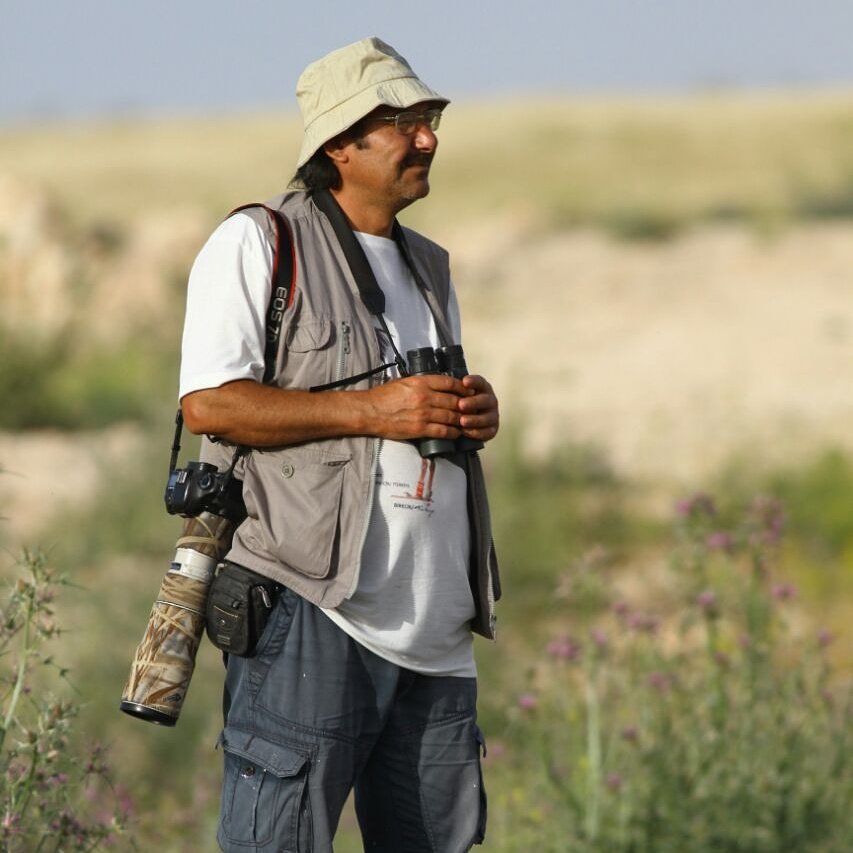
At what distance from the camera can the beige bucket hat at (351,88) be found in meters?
3.10

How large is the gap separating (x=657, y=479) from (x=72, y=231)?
29.2ft

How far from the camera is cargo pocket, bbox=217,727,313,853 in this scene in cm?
289

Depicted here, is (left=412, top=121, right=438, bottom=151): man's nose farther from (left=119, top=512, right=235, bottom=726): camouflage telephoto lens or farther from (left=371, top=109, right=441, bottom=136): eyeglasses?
(left=119, top=512, right=235, bottom=726): camouflage telephoto lens

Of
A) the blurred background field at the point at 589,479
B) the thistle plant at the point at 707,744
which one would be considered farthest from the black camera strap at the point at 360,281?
the thistle plant at the point at 707,744

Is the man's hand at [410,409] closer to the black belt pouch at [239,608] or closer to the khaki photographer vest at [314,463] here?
the khaki photographer vest at [314,463]

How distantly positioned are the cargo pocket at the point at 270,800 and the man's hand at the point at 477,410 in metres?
0.67

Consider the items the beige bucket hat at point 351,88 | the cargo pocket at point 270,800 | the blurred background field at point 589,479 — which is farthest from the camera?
the blurred background field at point 589,479

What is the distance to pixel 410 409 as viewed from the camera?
9.64 ft

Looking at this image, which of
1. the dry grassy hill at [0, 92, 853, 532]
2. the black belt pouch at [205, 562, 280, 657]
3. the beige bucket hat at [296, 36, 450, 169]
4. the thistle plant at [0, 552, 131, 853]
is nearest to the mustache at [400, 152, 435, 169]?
the beige bucket hat at [296, 36, 450, 169]

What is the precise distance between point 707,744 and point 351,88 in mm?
2051

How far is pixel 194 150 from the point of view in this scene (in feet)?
151

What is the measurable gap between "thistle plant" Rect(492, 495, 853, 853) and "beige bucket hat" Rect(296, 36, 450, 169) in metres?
1.42

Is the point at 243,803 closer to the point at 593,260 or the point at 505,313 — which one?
the point at 505,313

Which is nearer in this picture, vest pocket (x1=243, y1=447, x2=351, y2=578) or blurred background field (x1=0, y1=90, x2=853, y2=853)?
vest pocket (x1=243, y1=447, x2=351, y2=578)
